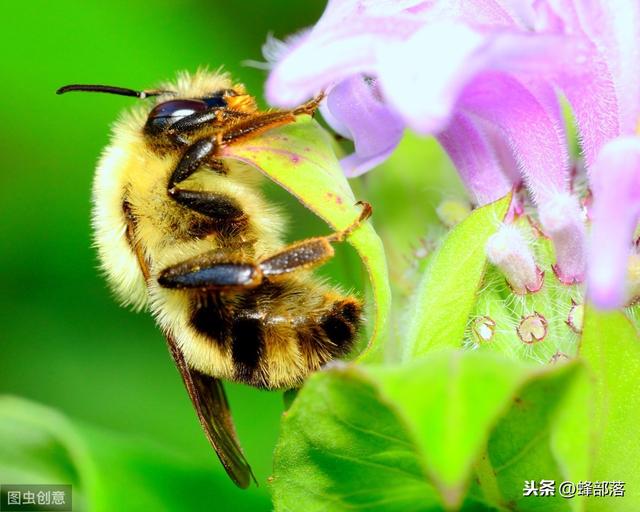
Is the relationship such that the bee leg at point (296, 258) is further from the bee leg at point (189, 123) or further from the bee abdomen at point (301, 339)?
the bee leg at point (189, 123)

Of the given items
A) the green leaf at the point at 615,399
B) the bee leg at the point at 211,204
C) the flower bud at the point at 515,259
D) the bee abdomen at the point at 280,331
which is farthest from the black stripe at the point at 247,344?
the green leaf at the point at 615,399

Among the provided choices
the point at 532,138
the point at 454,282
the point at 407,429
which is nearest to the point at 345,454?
the point at 407,429

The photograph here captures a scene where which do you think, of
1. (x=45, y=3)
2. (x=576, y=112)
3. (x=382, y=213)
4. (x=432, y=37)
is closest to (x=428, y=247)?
(x=382, y=213)

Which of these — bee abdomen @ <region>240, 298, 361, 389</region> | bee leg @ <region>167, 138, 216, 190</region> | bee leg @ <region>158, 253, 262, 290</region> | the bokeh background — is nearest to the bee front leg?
bee leg @ <region>167, 138, 216, 190</region>

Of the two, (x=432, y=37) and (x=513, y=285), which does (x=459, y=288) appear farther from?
(x=432, y=37)

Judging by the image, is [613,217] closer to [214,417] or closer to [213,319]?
[213,319]

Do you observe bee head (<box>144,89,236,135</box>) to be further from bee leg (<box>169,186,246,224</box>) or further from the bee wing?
the bee wing

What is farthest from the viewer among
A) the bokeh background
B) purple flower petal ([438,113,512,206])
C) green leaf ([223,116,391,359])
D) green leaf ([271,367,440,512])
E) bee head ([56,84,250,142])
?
the bokeh background
